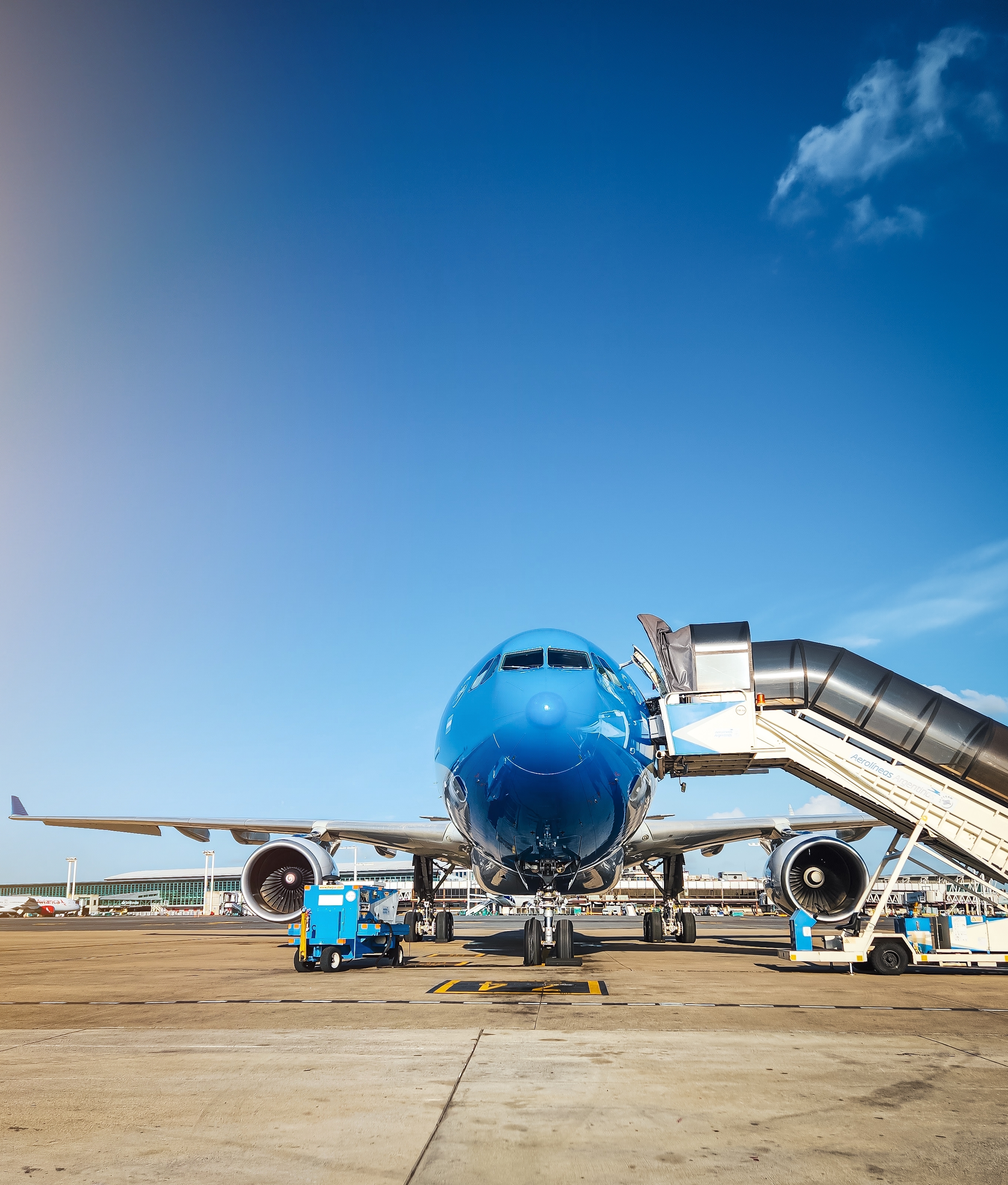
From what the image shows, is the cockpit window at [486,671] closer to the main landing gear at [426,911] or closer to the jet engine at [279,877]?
the jet engine at [279,877]

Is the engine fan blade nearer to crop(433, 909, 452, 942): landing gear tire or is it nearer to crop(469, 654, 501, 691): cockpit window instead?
crop(433, 909, 452, 942): landing gear tire

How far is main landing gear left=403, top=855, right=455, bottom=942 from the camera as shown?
19.5 m

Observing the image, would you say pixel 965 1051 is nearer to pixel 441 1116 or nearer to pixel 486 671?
pixel 441 1116

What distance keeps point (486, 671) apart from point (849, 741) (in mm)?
5862

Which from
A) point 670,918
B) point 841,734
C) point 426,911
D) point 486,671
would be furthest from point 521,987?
point 670,918

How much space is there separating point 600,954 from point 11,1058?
12.9 m

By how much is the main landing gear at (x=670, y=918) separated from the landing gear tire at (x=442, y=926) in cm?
479

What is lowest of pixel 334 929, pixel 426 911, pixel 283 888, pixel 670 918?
pixel 670 918

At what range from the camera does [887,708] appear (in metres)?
12.6

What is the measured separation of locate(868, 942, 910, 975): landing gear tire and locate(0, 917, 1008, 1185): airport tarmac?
2.07m

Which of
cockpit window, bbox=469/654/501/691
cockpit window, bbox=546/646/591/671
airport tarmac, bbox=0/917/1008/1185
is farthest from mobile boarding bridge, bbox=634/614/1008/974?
cockpit window, bbox=469/654/501/691

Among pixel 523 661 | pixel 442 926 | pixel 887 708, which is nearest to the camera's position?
pixel 523 661

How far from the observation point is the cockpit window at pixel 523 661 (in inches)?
424

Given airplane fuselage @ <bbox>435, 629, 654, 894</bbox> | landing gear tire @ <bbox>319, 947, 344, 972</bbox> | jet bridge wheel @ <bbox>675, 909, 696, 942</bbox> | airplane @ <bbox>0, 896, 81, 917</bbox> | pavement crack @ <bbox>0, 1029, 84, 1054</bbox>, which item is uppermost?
airplane fuselage @ <bbox>435, 629, 654, 894</bbox>
